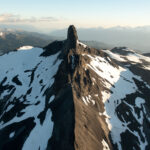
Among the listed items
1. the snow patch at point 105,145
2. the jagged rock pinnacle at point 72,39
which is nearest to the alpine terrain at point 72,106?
the jagged rock pinnacle at point 72,39

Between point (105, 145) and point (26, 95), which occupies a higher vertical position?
point (105, 145)

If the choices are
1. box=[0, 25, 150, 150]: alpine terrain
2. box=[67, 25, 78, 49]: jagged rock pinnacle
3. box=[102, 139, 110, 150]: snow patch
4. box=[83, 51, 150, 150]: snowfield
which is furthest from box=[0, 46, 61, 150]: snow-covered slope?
box=[83, 51, 150, 150]: snowfield

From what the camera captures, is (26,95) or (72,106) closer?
(72,106)

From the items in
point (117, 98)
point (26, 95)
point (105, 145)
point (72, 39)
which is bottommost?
point (117, 98)

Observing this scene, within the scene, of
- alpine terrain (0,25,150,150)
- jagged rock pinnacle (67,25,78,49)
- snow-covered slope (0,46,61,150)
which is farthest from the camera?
jagged rock pinnacle (67,25,78,49)

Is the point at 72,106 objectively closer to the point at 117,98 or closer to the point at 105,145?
the point at 105,145

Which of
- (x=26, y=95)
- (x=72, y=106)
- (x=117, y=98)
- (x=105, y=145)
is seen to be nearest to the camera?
(x=105, y=145)

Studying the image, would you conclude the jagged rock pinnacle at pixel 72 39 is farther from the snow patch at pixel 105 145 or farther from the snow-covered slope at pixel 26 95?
the snow patch at pixel 105 145

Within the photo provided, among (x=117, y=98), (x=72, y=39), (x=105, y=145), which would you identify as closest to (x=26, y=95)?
(x=72, y=39)

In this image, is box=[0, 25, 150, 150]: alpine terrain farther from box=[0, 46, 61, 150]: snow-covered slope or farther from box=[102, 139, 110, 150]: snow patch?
box=[102, 139, 110, 150]: snow patch
